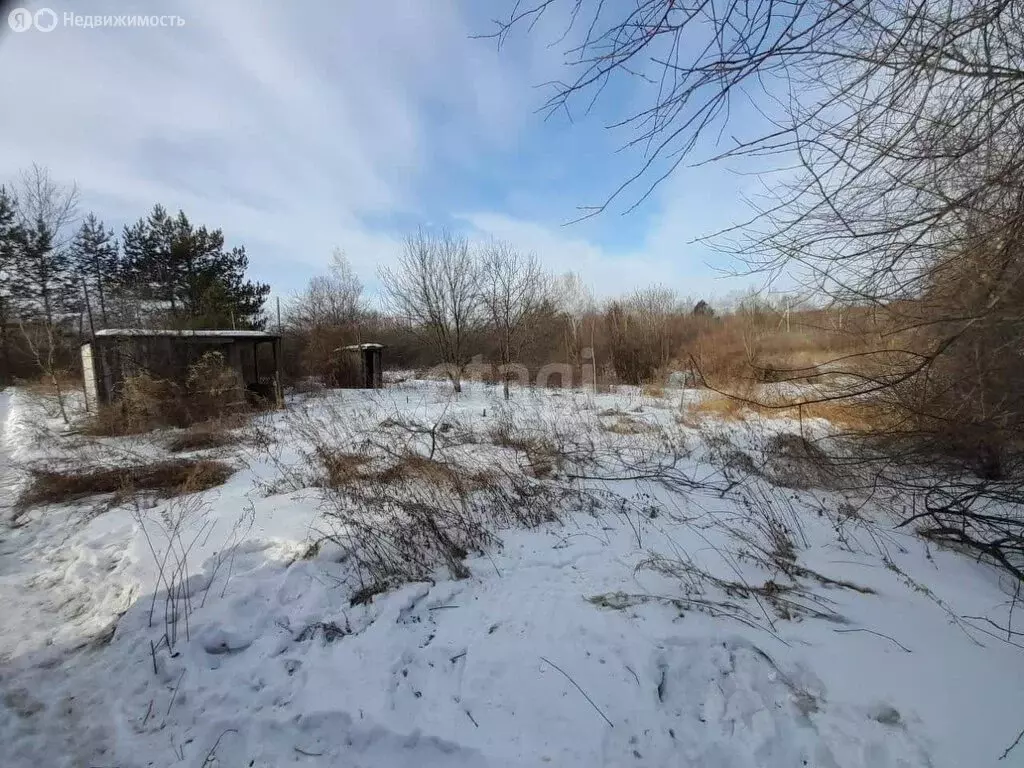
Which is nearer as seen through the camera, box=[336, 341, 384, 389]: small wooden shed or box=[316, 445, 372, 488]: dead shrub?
box=[316, 445, 372, 488]: dead shrub

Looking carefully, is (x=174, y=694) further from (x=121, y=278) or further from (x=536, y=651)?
(x=121, y=278)

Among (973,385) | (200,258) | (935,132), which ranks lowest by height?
(973,385)

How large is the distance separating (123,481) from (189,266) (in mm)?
22208

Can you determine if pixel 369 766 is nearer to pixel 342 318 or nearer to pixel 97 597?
pixel 97 597

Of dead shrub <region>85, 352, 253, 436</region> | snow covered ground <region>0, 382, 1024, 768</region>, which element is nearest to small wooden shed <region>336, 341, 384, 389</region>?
dead shrub <region>85, 352, 253, 436</region>

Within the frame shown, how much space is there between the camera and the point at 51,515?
466 centimetres

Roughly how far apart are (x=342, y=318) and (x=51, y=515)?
18.1 m

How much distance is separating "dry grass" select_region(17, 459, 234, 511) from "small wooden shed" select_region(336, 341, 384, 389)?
10581mm

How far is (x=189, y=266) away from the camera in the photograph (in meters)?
22.3

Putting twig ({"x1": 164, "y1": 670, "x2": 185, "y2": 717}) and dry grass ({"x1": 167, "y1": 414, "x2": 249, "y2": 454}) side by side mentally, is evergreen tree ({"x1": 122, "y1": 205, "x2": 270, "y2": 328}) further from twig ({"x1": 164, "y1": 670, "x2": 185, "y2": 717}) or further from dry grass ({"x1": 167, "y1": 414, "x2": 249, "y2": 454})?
twig ({"x1": 164, "y1": 670, "x2": 185, "y2": 717})

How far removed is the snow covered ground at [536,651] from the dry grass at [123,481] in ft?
3.93

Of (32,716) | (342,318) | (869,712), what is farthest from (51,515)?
(342,318)

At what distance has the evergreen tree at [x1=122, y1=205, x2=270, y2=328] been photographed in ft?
69.4

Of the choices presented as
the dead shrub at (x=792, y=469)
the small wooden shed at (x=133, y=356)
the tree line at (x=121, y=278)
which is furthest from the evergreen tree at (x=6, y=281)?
the dead shrub at (x=792, y=469)
